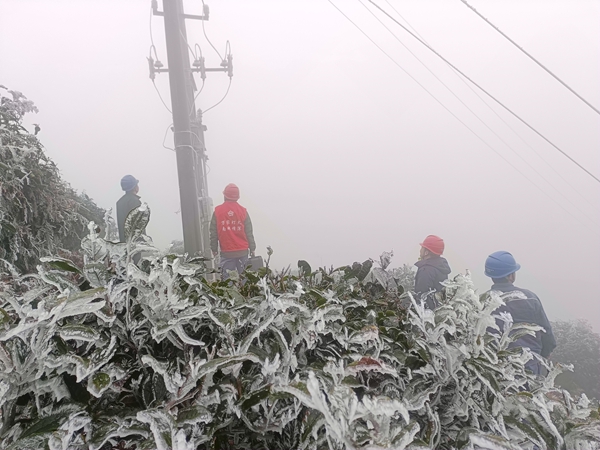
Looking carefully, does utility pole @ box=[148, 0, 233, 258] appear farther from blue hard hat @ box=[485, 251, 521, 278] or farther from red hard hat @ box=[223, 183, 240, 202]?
blue hard hat @ box=[485, 251, 521, 278]

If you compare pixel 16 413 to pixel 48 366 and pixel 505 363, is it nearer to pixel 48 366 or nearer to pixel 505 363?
pixel 48 366

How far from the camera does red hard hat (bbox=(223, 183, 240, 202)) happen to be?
15.3ft

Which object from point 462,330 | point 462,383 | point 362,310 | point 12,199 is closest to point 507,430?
point 462,383

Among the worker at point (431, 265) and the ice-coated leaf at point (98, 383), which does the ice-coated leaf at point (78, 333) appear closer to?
the ice-coated leaf at point (98, 383)

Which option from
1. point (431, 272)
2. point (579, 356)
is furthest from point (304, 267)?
point (579, 356)

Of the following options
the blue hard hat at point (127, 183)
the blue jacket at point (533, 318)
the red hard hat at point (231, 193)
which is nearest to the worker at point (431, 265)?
the blue jacket at point (533, 318)

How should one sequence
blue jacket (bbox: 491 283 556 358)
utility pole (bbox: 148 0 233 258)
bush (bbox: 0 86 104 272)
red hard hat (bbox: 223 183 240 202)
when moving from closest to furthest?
1. bush (bbox: 0 86 104 272)
2. blue jacket (bbox: 491 283 556 358)
3. utility pole (bbox: 148 0 233 258)
4. red hard hat (bbox: 223 183 240 202)

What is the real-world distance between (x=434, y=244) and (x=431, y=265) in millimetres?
240

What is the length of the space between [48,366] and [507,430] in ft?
2.98

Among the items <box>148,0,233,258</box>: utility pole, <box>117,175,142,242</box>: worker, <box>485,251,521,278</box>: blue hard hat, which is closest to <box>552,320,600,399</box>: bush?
<box>485,251,521,278</box>: blue hard hat

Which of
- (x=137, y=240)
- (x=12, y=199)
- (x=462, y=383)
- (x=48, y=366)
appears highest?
(x=12, y=199)

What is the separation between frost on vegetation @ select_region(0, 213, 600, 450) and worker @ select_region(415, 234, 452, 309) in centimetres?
284

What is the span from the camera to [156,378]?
0.75 m

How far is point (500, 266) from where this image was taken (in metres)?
2.90
